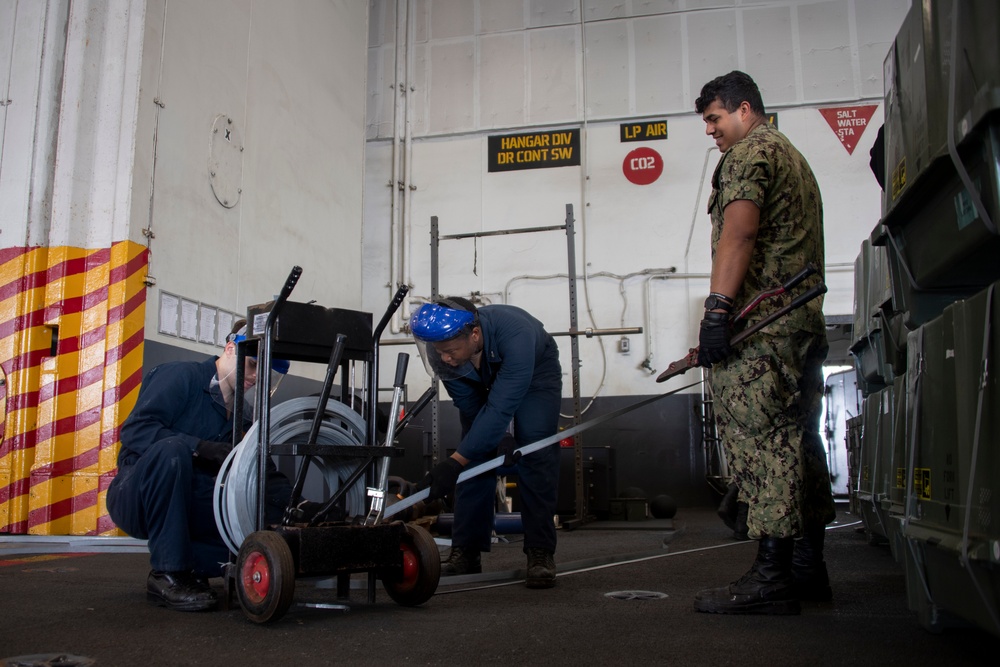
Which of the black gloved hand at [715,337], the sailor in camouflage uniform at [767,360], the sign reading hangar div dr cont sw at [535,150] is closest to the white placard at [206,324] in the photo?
the sailor in camouflage uniform at [767,360]

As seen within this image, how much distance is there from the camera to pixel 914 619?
1920mm

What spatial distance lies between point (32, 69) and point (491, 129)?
4.42 meters

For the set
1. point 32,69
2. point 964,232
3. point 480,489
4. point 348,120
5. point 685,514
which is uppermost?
point 348,120

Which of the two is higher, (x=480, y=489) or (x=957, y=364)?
(x=957, y=364)

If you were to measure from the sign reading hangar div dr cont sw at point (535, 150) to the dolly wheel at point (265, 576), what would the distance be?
645 centimetres

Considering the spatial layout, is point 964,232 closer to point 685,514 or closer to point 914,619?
point 914,619

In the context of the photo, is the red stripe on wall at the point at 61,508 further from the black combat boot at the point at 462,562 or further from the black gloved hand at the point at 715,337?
the black gloved hand at the point at 715,337

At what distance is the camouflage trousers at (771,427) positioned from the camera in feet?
6.63

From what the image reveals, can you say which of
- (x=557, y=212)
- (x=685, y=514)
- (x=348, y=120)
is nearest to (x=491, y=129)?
(x=557, y=212)

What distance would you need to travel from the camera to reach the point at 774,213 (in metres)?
2.20

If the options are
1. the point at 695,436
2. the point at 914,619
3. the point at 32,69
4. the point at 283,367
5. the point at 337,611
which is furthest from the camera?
the point at 695,436

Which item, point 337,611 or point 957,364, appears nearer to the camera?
point 957,364

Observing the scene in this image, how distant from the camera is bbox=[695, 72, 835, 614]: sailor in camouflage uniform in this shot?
203cm

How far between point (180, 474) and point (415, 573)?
70 centimetres
